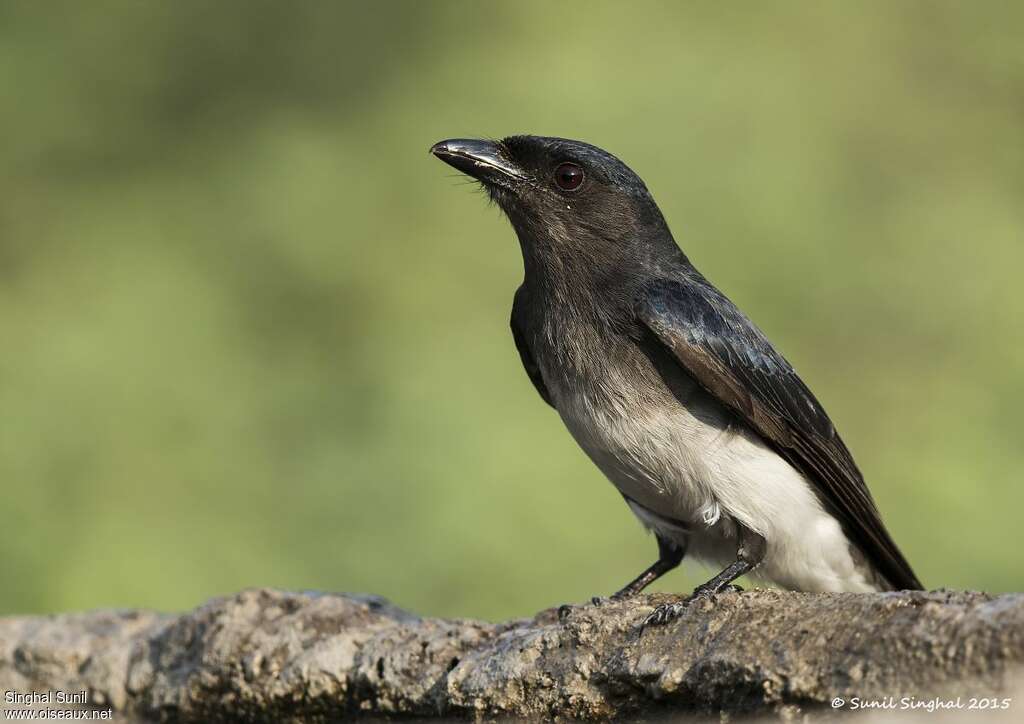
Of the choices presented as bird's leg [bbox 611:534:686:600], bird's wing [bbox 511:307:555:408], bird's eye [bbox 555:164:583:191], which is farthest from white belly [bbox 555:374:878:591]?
bird's eye [bbox 555:164:583:191]

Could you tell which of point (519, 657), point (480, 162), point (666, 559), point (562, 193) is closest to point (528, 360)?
point (562, 193)

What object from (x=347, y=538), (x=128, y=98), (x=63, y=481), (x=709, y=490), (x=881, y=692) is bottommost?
(x=881, y=692)

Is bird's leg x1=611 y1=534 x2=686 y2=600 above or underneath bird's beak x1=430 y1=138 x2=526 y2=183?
underneath

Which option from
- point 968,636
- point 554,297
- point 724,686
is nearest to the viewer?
point 968,636

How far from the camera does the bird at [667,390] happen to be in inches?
199

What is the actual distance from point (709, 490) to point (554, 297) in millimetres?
958

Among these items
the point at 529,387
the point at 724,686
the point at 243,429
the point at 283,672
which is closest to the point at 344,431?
the point at 243,429

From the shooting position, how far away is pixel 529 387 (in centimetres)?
811

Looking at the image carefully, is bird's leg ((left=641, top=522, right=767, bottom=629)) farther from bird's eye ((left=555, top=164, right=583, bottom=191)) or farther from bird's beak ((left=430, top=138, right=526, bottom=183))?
bird's beak ((left=430, top=138, right=526, bottom=183))

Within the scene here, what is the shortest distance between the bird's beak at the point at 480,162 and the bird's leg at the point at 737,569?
64.9 inches

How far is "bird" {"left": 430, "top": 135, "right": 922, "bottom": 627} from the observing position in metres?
5.04

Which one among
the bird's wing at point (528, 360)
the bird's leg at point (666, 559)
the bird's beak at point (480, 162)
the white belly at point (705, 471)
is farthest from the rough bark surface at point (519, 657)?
the bird's beak at point (480, 162)

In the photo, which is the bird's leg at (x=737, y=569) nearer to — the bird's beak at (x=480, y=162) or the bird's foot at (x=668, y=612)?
the bird's foot at (x=668, y=612)

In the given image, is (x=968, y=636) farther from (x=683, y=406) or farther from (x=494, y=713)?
(x=683, y=406)
